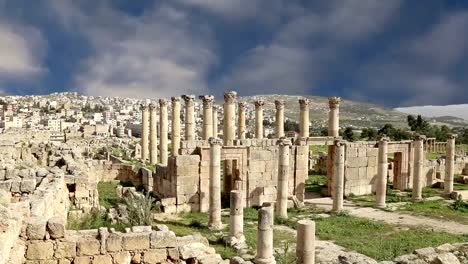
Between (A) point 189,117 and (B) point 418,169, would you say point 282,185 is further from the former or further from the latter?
(A) point 189,117

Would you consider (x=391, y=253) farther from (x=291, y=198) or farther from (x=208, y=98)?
(x=208, y=98)

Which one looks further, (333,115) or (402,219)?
(333,115)

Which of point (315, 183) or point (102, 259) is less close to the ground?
point (102, 259)

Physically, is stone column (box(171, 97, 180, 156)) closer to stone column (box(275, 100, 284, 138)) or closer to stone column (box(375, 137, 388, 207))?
stone column (box(275, 100, 284, 138))

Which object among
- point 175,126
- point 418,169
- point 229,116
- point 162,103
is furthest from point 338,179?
point 162,103

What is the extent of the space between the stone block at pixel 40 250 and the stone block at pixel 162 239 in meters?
2.24

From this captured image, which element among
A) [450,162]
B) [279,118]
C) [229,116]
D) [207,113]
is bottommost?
[450,162]

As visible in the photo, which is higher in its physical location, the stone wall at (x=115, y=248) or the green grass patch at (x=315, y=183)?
the stone wall at (x=115, y=248)

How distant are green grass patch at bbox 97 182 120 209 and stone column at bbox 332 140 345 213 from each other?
1157 cm

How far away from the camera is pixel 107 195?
87.9 feet

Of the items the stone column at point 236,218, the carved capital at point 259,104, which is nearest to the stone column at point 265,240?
the stone column at point 236,218

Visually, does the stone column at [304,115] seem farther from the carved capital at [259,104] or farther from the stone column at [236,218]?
the stone column at [236,218]

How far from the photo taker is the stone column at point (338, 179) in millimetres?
24188

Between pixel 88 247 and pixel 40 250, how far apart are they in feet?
3.30
